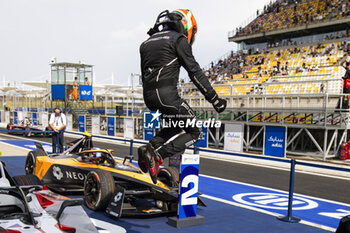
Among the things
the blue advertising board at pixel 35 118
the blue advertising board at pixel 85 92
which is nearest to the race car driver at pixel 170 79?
the blue advertising board at pixel 35 118

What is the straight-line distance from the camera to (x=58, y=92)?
30703mm

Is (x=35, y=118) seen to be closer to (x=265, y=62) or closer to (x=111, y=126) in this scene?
(x=111, y=126)

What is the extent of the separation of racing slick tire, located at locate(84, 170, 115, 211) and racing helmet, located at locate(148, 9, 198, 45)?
3172 millimetres

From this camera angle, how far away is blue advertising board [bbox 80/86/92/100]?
102ft

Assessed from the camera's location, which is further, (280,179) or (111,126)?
(111,126)

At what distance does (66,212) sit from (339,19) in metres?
32.4

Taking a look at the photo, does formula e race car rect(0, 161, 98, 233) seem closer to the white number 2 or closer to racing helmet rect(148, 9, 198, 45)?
the white number 2

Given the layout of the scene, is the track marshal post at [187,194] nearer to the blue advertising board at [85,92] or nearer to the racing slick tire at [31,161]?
the racing slick tire at [31,161]

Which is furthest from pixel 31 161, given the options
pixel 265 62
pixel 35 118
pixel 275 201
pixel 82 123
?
pixel 265 62

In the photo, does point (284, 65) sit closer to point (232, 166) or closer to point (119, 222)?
point (232, 166)

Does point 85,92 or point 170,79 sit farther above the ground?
point 85,92

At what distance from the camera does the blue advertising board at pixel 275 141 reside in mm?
13391

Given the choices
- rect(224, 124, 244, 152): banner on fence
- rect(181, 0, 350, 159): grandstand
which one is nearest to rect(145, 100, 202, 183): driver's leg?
rect(181, 0, 350, 159): grandstand

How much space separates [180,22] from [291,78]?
2037cm
